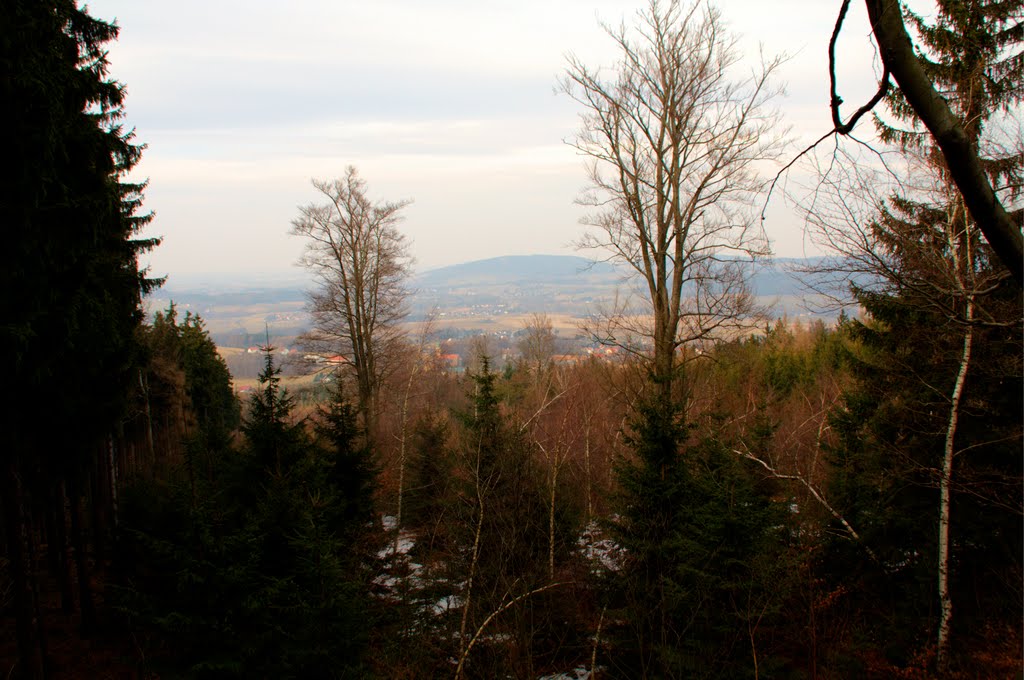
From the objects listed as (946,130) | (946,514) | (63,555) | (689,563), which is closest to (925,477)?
(946,514)

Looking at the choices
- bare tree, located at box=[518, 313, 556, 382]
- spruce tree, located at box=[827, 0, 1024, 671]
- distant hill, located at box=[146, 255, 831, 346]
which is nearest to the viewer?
spruce tree, located at box=[827, 0, 1024, 671]

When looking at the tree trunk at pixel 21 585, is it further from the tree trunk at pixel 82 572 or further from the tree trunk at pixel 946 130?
the tree trunk at pixel 946 130

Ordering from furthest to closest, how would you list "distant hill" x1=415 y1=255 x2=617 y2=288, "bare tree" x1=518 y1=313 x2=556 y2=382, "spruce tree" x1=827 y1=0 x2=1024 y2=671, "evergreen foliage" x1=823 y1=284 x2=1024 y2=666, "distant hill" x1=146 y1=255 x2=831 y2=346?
"distant hill" x1=415 y1=255 x2=617 y2=288, "distant hill" x1=146 y1=255 x2=831 y2=346, "bare tree" x1=518 y1=313 x2=556 y2=382, "evergreen foliage" x1=823 y1=284 x2=1024 y2=666, "spruce tree" x1=827 y1=0 x2=1024 y2=671

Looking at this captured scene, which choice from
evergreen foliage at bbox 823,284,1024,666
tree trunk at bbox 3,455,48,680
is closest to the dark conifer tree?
tree trunk at bbox 3,455,48,680

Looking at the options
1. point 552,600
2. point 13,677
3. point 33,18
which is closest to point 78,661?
point 13,677

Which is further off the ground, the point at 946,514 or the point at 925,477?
the point at 925,477

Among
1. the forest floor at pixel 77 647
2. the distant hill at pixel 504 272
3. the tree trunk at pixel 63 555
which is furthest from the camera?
the distant hill at pixel 504 272

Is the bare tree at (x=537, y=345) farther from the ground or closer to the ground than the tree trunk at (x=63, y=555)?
farther from the ground

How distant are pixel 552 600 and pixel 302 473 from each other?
481 centimetres

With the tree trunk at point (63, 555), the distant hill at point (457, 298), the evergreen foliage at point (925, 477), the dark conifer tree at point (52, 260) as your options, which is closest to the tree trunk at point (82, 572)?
the tree trunk at point (63, 555)

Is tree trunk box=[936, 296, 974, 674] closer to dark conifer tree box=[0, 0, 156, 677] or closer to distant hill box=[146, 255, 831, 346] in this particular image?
dark conifer tree box=[0, 0, 156, 677]

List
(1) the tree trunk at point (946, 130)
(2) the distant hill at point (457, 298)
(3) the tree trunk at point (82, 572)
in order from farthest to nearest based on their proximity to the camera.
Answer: (2) the distant hill at point (457, 298) < (3) the tree trunk at point (82, 572) < (1) the tree trunk at point (946, 130)

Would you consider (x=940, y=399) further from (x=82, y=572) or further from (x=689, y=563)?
(x=82, y=572)

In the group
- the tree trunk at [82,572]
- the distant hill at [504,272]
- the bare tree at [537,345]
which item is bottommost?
the tree trunk at [82,572]
